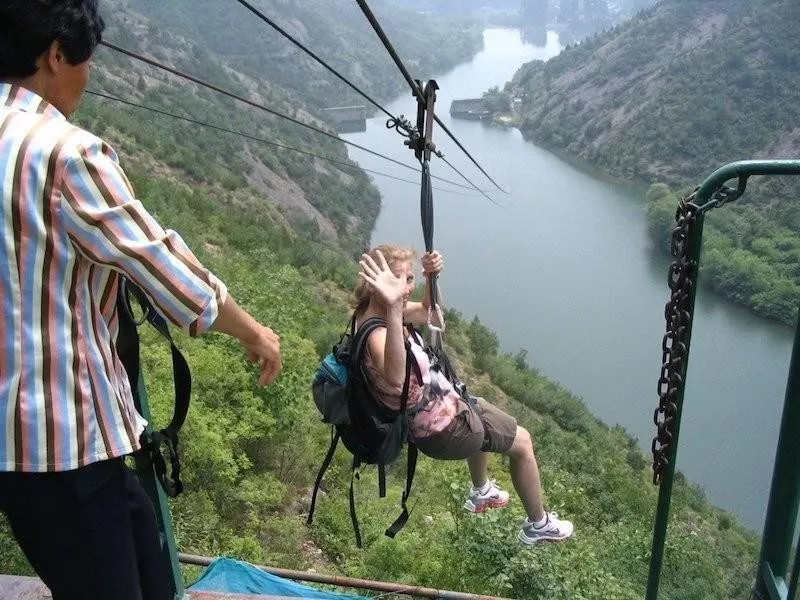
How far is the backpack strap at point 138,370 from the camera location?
3.91 ft

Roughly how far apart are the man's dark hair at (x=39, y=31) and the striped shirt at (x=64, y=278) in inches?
1.4

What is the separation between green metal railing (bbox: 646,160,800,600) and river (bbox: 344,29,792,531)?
11640 mm

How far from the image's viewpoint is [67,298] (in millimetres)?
984

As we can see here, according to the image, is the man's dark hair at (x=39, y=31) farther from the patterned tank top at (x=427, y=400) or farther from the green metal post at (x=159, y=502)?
the patterned tank top at (x=427, y=400)

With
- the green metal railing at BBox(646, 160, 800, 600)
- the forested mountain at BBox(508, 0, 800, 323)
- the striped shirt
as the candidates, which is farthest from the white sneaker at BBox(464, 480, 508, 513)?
the forested mountain at BBox(508, 0, 800, 323)

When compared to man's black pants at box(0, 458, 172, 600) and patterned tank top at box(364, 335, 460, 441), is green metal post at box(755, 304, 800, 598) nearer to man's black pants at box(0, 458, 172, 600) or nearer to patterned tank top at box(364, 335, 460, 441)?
patterned tank top at box(364, 335, 460, 441)

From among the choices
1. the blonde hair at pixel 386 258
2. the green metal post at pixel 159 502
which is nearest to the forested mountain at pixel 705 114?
the blonde hair at pixel 386 258

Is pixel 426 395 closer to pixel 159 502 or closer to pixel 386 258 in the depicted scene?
pixel 386 258

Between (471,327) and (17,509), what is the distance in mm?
17284

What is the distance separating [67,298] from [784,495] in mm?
1220

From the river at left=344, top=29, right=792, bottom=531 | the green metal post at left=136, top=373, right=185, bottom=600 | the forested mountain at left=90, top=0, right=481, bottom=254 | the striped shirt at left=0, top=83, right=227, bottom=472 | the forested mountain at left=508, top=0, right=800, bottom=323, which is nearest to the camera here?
the striped shirt at left=0, top=83, right=227, bottom=472

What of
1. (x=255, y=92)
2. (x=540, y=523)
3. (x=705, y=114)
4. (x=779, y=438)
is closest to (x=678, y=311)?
(x=779, y=438)

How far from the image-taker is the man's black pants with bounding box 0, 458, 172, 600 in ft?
3.51

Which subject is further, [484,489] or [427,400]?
[484,489]
